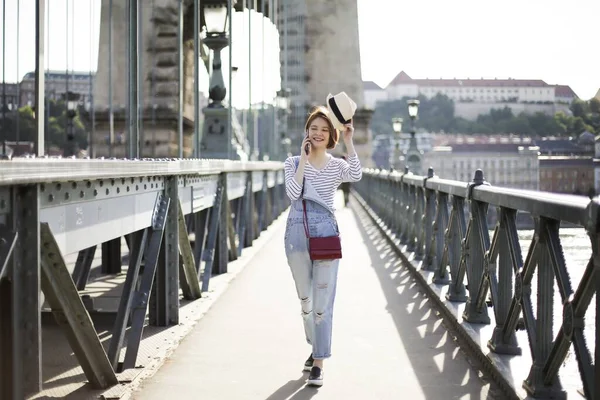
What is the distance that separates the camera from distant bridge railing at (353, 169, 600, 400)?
10.3ft

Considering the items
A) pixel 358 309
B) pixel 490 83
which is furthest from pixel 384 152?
pixel 358 309

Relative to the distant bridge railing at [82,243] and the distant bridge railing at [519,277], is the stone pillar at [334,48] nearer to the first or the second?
the distant bridge railing at [519,277]

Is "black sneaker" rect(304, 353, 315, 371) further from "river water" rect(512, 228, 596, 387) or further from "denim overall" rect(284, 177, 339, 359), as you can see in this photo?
"river water" rect(512, 228, 596, 387)

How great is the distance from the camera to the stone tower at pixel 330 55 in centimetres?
3362

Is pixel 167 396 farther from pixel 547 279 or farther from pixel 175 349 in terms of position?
pixel 547 279

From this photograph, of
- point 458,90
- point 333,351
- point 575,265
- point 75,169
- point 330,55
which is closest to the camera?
point 575,265

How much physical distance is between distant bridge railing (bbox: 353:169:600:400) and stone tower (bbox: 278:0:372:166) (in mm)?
26254

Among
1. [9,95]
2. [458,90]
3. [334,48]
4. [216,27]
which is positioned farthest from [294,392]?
[458,90]

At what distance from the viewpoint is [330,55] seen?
34094 millimetres

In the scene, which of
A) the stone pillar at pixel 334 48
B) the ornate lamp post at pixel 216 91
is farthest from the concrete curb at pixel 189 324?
the stone pillar at pixel 334 48

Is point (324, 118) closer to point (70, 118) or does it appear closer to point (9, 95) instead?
point (70, 118)

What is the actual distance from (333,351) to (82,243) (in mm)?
1877

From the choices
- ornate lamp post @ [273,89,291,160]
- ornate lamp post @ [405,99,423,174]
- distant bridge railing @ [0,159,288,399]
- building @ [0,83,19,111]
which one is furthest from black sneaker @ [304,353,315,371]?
ornate lamp post @ [273,89,291,160]

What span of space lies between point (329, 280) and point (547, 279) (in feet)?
4.57
